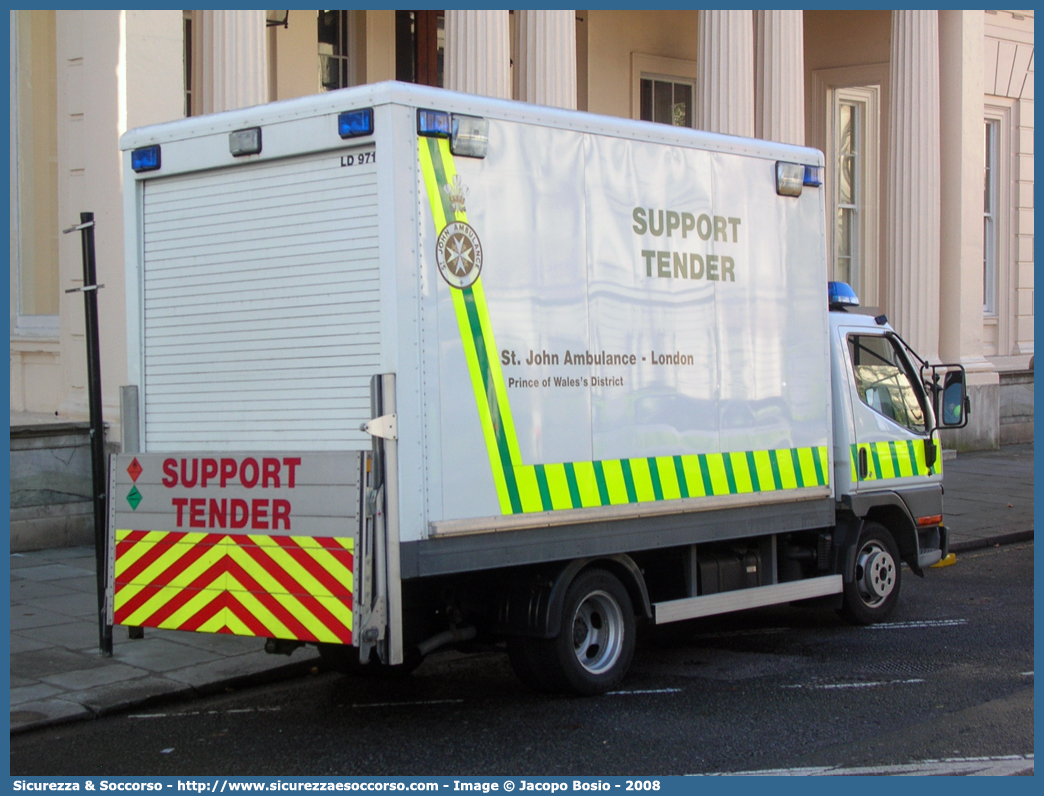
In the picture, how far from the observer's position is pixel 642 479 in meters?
7.05

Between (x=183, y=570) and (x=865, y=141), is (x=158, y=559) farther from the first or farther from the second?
(x=865, y=141)

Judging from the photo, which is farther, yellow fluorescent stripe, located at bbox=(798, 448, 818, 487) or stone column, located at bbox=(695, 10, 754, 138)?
stone column, located at bbox=(695, 10, 754, 138)

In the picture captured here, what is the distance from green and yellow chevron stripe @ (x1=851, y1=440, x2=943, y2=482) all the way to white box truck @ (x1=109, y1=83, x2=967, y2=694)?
947 mm

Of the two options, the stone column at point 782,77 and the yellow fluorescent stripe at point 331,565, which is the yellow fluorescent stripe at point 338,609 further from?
the stone column at point 782,77

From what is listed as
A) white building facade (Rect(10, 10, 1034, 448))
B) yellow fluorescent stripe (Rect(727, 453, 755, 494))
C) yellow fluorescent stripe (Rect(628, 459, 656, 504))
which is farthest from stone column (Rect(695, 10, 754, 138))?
yellow fluorescent stripe (Rect(628, 459, 656, 504))

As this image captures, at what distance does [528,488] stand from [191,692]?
8.33ft

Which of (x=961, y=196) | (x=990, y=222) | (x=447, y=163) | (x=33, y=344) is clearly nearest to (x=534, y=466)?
(x=447, y=163)

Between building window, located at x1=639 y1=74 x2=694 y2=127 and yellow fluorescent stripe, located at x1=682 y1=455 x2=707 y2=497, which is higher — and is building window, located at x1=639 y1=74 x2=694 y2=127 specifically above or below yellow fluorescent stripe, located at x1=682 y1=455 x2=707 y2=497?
above

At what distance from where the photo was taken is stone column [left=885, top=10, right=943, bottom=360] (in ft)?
64.7

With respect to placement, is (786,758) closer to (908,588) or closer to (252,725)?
(252,725)

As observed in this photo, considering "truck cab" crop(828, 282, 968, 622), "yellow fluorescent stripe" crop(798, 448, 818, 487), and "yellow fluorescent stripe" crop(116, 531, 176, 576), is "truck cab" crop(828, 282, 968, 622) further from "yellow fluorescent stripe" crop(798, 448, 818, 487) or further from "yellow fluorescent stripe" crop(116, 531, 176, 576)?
"yellow fluorescent stripe" crop(116, 531, 176, 576)

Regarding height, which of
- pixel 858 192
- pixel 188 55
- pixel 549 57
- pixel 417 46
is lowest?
pixel 858 192

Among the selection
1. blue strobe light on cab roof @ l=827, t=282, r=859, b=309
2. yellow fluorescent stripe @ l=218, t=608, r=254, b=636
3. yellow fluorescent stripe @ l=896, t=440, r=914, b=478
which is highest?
blue strobe light on cab roof @ l=827, t=282, r=859, b=309

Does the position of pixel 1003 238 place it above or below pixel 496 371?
above
